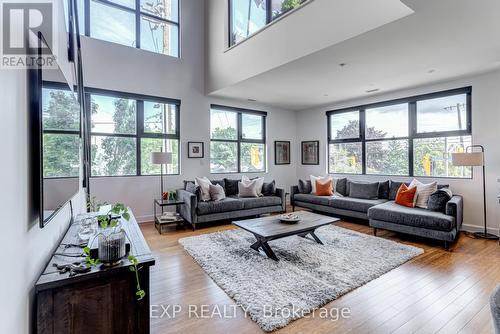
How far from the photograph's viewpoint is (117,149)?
4977mm

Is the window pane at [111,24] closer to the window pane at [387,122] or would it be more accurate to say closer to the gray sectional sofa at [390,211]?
the gray sectional sofa at [390,211]

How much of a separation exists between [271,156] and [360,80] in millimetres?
3077

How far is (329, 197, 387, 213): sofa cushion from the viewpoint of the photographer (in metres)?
4.75

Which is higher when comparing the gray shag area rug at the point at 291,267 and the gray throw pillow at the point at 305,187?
the gray throw pillow at the point at 305,187

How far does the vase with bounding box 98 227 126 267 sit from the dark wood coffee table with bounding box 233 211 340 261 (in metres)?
1.80

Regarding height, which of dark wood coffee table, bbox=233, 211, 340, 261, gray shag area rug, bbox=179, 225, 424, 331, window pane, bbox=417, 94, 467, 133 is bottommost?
→ gray shag area rug, bbox=179, 225, 424, 331

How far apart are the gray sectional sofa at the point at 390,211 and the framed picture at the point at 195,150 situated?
235 centimetres

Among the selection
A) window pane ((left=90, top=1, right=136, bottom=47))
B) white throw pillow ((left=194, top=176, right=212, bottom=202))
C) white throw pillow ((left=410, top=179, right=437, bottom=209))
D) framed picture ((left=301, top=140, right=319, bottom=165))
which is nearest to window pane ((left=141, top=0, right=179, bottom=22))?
window pane ((left=90, top=1, right=136, bottom=47))

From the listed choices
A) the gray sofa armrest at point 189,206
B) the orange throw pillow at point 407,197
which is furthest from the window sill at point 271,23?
the orange throw pillow at point 407,197

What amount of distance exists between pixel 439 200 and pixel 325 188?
217 cm

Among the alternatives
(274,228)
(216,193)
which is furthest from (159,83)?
(274,228)

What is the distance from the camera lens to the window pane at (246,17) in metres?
4.49

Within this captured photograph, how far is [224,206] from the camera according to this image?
485 cm

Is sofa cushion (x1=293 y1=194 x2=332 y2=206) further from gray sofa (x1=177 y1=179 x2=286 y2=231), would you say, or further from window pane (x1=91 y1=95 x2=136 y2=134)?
window pane (x1=91 y1=95 x2=136 y2=134)
